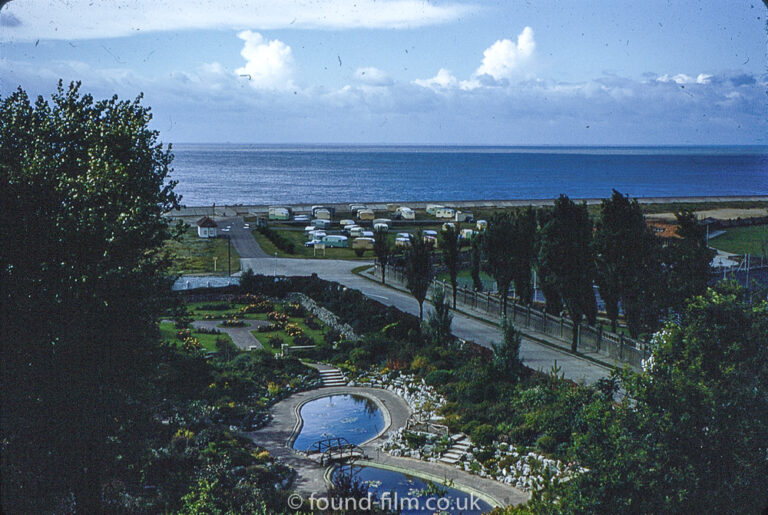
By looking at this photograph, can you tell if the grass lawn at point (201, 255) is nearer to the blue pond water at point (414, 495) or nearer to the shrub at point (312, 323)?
the shrub at point (312, 323)

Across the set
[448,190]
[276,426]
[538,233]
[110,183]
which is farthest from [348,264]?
[448,190]

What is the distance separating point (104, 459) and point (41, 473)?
1146 mm

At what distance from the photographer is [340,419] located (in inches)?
838

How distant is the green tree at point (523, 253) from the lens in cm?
3219

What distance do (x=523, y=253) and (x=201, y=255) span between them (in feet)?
A: 98.0

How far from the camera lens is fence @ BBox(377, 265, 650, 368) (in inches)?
987

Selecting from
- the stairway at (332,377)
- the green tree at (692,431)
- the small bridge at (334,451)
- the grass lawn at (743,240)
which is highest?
the green tree at (692,431)

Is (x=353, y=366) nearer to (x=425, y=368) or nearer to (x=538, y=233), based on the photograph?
(x=425, y=368)

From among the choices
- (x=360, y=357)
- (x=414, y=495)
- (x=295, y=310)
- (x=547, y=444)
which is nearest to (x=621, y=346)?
(x=547, y=444)

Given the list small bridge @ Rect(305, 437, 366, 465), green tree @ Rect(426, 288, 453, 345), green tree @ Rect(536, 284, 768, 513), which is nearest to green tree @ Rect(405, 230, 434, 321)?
green tree @ Rect(426, 288, 453, 345)

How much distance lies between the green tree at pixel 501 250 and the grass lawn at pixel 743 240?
27190 millimetres

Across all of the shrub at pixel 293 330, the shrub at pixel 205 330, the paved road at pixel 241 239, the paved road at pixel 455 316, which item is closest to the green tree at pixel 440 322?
the paved road at pixel 455 316

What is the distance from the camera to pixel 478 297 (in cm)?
3547

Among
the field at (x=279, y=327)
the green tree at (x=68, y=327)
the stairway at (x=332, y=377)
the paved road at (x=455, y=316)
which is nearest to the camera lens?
the green tree at (x=68, y=327)
